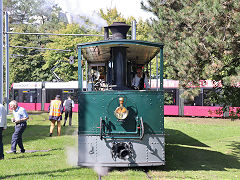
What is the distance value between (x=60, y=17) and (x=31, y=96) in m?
39.7

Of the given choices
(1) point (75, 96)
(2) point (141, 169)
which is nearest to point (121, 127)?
(2) point (141, 169)

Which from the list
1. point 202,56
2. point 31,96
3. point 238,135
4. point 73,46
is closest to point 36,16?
point 73,46

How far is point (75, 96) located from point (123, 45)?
24.5m

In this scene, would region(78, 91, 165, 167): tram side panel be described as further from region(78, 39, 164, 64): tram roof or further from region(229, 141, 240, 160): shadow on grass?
region(229, 141, 240, 160): shadow on grass

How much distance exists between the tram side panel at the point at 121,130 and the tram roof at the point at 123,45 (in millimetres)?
1347

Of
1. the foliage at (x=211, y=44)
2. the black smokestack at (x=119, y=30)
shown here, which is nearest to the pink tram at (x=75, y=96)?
the foliage at (x=211, y=44)

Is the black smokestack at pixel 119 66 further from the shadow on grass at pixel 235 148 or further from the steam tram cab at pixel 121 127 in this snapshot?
the shadow on grass at pixel 235 148

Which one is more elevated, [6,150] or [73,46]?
[73,46]

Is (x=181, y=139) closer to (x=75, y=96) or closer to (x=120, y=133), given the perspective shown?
(x=120, y=133)

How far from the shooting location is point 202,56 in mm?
9172

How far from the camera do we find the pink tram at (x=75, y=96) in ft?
93.1

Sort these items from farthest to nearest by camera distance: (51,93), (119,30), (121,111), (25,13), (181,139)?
(25,13)
(51,93)
(181,139)
(119,30)
(121,111)

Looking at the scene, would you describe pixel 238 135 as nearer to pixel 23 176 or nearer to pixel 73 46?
pixel 23 176

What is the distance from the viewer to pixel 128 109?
8539 mm
